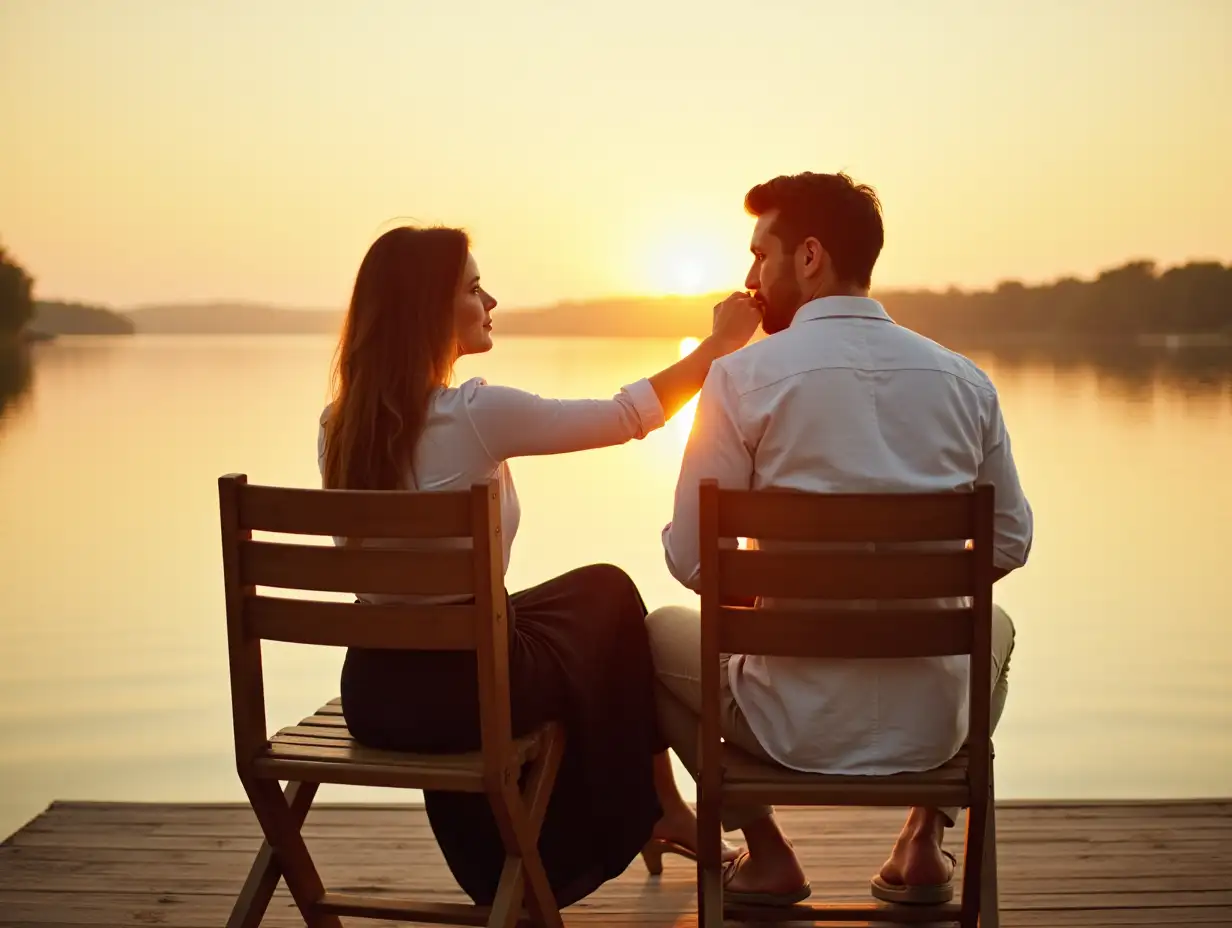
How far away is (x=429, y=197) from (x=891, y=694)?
2067 centimetres

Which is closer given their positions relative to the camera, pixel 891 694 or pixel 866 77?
pixel 891 694

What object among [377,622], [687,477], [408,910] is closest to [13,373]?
[408,910]

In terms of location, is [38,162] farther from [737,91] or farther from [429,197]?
[737,91]

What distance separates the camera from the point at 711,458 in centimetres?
230

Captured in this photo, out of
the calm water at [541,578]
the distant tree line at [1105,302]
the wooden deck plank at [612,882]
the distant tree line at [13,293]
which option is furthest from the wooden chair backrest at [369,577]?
the distant tree line at [13,293]

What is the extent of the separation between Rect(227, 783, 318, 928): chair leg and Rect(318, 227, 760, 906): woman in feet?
0.81

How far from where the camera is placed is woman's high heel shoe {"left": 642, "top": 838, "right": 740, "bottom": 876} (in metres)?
2.90

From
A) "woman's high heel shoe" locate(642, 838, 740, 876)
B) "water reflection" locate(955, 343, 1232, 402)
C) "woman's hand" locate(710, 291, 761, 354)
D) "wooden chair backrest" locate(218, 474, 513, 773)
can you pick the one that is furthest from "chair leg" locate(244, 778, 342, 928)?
"water reflection" locate(955, 343, 1232, 402)

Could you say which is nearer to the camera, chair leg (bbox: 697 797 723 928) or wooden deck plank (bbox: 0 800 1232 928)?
chair leg (bbox: 697 797 723 928)

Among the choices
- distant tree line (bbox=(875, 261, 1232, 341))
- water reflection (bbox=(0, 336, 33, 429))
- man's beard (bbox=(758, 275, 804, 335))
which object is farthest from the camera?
distant tree line (bbox=(875, 261, 1232, 341))

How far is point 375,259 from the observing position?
8.26ft

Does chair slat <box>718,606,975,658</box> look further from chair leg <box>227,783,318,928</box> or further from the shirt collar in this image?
chair leg <box>227,783,318,928</box>

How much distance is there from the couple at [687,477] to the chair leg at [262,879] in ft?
0.85

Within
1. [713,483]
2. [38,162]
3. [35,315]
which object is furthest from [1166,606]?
[35,315]
